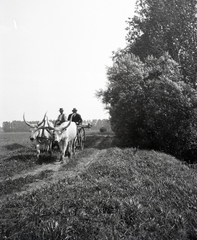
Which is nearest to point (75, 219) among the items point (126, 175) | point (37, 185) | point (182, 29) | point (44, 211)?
point (44, 211)

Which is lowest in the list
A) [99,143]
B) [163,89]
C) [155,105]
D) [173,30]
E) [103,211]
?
[103,211]

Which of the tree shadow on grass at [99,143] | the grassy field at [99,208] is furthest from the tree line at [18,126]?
the grassy field at [99,208]

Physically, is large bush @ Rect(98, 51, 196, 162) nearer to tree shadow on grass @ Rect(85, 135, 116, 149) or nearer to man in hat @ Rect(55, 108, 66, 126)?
tree shadow on grass @ Rect(85, 135, 116, 149)

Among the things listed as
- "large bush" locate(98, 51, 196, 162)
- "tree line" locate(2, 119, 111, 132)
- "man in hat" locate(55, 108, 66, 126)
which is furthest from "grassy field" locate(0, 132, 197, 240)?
"tree line" locate(2, 119, 111, 132)

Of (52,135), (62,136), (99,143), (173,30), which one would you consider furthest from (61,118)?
(173,30)

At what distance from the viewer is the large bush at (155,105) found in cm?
1714

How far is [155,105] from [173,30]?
9591 mm

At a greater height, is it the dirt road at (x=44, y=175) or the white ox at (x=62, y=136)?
the white ox at (x=62, y=136)

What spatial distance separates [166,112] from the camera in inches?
684

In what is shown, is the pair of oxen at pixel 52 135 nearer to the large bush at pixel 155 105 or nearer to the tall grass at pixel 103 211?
the tall grass at pixel 103 211

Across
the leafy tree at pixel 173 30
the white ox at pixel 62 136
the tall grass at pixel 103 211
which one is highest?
the leafy tree at pixel 173 30

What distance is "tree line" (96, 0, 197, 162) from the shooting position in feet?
56.5

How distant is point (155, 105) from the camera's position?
55.9 ft

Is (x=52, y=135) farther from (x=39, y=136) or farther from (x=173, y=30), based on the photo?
(x=173, y=30)
